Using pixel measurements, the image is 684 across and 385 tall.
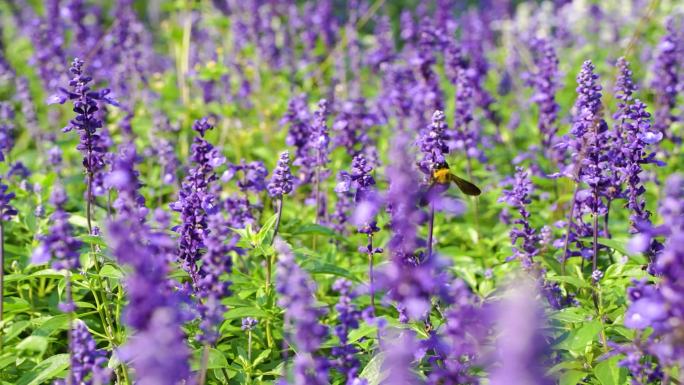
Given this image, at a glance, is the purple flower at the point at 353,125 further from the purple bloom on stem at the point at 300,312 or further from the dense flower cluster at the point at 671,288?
the dense flower cluster at the point at 671,288

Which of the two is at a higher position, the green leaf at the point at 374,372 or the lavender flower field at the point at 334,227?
the lavender flower field at the point at 334,227

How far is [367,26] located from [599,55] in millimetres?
8248

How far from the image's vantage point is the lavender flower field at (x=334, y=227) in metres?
3.10

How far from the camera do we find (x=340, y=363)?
11.4 ft

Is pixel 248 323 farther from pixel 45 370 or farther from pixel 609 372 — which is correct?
pixel 609 372

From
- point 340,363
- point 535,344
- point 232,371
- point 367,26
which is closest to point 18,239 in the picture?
point 232,371

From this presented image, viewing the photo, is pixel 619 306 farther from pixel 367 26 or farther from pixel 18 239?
pixel 367 26

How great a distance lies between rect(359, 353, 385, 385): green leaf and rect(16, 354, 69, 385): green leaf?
4.95ft

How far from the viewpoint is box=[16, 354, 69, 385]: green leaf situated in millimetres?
4000

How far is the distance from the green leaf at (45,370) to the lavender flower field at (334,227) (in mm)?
13

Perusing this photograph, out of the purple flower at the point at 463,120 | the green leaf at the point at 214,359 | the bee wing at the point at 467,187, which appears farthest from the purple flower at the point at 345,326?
the purple flower at the point at 463,120

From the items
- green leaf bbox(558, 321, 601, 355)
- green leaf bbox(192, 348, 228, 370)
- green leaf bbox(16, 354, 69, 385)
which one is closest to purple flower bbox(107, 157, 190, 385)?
green leaf bbox(192, 348, 228, 370)

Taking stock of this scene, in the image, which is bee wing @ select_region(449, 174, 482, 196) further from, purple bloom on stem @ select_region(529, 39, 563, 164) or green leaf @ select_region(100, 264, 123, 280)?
purple bloom on stem @ select_region(529, 39, 563, 164)

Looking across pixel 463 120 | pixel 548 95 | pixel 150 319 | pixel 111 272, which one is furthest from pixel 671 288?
pixel 548 95
